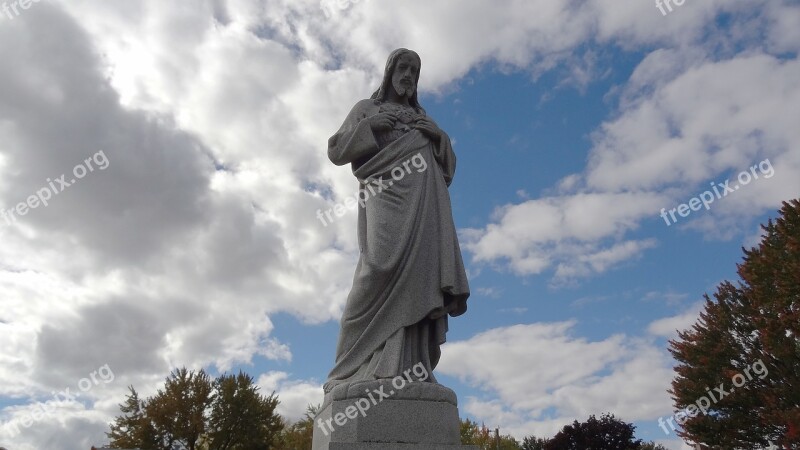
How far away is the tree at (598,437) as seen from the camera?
141 ft

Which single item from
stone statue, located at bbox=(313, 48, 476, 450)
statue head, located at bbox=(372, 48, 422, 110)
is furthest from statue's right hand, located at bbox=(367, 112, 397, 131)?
statue head, located at bbox=(372, 48, 422, 110)

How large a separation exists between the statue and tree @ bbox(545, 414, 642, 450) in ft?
125

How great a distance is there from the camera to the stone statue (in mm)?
7418

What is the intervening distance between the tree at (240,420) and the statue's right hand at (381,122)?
3879 cm

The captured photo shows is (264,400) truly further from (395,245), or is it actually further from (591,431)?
(395,245)

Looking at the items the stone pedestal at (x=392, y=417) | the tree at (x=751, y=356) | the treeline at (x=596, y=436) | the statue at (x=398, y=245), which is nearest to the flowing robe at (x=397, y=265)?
the statue at (x=398, y=245)

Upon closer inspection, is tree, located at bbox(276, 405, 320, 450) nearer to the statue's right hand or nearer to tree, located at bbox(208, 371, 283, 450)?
tree, located at bbox(208, 371, 283, 450)

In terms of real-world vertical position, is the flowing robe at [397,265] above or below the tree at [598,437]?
Result: below

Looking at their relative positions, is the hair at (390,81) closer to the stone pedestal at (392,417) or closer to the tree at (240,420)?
the stone pedestal at (392,417)

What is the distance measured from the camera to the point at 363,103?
9.85 metres

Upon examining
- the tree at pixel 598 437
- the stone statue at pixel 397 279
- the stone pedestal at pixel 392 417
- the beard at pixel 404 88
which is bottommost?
the stone pedestal at pixel 392 417

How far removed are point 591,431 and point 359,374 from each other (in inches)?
1542

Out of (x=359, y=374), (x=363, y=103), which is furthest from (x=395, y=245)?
(x=363, y=103)

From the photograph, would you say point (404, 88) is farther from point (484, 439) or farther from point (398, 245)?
point (484, 439)
